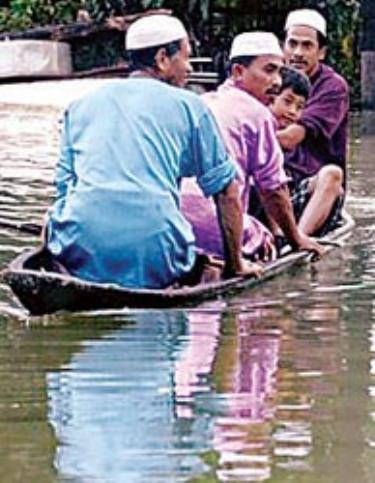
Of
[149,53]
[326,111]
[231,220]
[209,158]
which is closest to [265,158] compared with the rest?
[231,220]

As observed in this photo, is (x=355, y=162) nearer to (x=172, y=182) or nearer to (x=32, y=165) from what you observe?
(x=32, y=165)

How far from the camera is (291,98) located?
9547 mm

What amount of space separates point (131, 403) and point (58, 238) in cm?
192

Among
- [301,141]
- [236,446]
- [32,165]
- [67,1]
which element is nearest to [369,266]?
[301,141]

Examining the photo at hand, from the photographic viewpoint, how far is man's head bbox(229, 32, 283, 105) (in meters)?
8.30

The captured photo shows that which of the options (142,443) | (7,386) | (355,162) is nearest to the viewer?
(142,443)

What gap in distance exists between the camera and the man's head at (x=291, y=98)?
9375mm

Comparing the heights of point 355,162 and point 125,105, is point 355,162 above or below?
below

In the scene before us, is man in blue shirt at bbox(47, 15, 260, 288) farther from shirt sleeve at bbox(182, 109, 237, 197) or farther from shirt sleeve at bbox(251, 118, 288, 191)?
shirt sleeve at bbox(251, 118, 288, 191)

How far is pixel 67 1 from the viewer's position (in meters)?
26.9

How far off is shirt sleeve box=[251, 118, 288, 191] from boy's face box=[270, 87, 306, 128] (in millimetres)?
1423

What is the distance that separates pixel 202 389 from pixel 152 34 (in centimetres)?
212

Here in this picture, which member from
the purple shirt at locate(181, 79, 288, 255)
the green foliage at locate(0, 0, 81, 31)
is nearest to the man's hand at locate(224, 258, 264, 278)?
the purple shirt at locate(181, 79, 288, 255)

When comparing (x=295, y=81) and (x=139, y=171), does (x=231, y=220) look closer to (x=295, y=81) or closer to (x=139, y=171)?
(x=139, y=171)
